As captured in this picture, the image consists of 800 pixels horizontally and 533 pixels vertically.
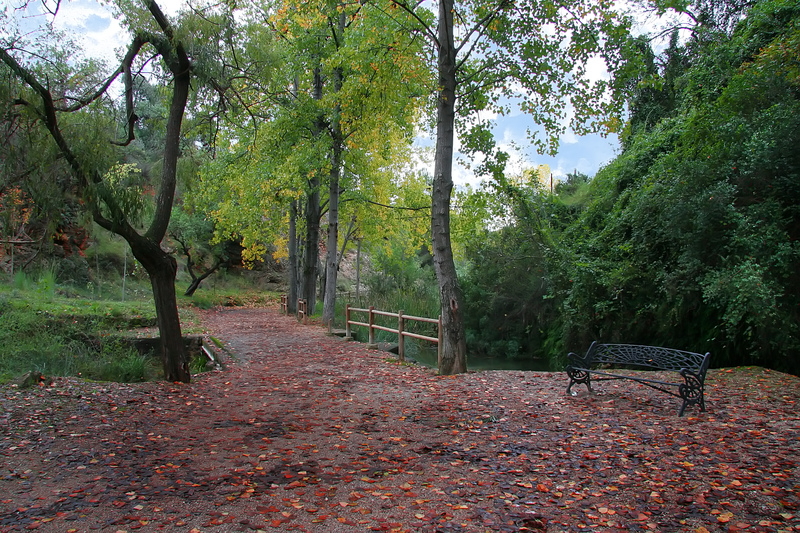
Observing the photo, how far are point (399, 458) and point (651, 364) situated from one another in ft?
12.5

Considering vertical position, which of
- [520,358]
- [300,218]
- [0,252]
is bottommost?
[520,358]

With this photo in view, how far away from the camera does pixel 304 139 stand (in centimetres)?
1407

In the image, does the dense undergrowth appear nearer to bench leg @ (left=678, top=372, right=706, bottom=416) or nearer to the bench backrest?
the bench backrest

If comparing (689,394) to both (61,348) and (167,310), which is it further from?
(61,348)

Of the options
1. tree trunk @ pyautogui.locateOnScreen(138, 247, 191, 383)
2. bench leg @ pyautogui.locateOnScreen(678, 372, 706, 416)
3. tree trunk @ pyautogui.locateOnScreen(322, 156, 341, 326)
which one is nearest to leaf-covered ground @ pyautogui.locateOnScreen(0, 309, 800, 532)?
bench leg @ pyautogui.locateOnScreen(678, 372, 706, 416)

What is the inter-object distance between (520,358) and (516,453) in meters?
11.3

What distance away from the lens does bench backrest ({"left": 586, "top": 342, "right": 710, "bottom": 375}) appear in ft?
18.9

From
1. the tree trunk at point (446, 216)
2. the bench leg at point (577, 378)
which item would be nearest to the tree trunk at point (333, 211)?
the tree trunk at point (446, 216)

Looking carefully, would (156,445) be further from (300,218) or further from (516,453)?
(300,218)

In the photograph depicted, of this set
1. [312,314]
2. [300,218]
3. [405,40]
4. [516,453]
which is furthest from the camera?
[300,218]

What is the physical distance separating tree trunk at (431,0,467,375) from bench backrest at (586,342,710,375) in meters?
2.20

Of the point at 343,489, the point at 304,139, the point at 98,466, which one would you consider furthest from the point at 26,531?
the point at 304,139

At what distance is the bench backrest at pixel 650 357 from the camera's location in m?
→ 5.75

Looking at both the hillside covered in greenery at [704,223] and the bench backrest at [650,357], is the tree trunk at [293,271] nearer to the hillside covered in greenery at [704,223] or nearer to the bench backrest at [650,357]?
the hillside covered in greenery at [704,223]
